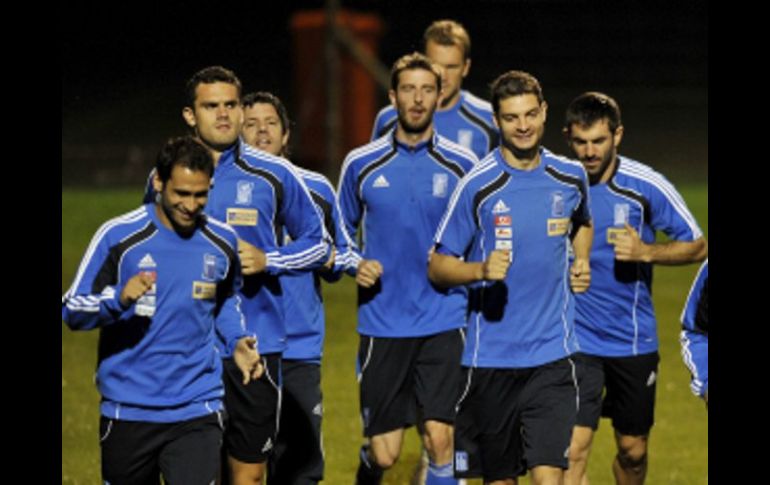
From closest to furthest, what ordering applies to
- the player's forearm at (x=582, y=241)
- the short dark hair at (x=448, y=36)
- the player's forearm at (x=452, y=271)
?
the player's forearm at (x=452, y=271) < the player's forearm at (x=582, y=241) < the short dark hair at (x=448, y=36)

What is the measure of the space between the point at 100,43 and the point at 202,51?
96.9 inches

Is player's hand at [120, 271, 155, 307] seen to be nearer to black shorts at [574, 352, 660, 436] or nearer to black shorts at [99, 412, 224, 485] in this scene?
black shorts at [99, 412, 224, 485]

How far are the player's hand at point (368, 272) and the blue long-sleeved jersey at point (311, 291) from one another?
3.1 inches

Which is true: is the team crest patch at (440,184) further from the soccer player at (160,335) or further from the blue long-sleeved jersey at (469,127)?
the soccer player at (160,335)

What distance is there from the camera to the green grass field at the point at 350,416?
11.5 meters

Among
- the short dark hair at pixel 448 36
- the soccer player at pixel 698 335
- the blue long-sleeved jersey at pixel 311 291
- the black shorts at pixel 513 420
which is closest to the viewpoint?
the soccer player at pixel 698 335

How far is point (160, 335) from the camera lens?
7.90 m

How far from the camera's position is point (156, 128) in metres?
38.5

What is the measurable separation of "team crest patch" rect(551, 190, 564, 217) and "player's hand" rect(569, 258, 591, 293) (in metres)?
0.27

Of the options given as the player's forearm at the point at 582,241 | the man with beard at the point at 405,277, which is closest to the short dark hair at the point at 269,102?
the man with beard at the point at 405,277

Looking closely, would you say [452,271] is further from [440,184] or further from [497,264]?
[440,184]

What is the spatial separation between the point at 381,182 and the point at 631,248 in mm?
1656
